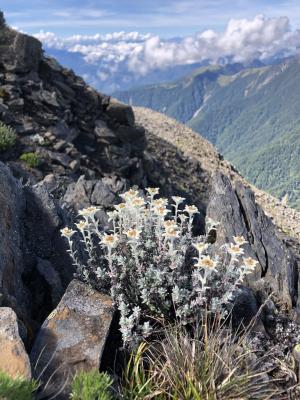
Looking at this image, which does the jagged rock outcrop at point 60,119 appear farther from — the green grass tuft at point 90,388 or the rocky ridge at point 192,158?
the green grass tuft at point 90,388

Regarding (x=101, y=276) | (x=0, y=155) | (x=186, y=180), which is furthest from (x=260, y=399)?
(x=186, y=180)

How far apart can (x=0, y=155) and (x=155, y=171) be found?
18.4 meters

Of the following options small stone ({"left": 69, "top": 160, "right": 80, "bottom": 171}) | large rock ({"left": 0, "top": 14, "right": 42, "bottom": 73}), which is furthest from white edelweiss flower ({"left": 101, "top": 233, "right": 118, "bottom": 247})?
large rock ({"left": 0, "top": 14, "right": 42, "bottom": 73})

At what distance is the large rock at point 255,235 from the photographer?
11.8m

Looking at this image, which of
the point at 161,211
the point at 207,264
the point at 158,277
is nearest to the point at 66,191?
the point at 161,211

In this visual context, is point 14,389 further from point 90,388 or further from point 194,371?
point 194,371

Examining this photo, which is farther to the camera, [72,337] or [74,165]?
[74,165]

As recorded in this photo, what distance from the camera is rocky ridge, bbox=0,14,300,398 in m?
7.36

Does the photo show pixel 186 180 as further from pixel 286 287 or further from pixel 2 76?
pixel 286 287

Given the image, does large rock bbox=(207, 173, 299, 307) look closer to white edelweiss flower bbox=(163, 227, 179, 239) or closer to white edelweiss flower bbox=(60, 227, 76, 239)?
white edelweiss flower bbox=(163, 227, 179, 239)

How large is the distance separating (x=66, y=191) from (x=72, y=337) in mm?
15285

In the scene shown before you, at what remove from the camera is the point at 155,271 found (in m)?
7.45

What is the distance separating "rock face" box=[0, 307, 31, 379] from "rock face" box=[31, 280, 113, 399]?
433mm

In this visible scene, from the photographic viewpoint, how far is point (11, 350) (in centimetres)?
559
